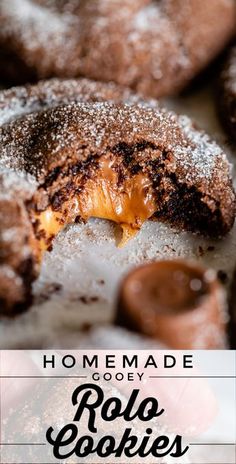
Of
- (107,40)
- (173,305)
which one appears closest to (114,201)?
(173,305)

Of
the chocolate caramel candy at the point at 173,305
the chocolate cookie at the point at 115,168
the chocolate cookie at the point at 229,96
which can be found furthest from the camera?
the chocolate cookie at the point at 229,96

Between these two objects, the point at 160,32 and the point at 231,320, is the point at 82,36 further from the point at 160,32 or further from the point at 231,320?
the point at 231,320

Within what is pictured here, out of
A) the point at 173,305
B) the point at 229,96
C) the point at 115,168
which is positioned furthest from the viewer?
the point at 229,96

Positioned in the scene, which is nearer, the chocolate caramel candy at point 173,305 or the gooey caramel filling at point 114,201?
the chocolate caramel candy at point 173,305

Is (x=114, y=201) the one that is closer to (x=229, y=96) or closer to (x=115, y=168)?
(x=115, y=168)

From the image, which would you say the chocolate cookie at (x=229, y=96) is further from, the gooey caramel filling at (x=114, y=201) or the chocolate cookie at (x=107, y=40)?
the gooey caramel filling at (x=114, y=201)

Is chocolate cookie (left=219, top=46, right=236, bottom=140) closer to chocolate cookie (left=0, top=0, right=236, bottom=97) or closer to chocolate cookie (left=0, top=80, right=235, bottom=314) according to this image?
chocolate cookie (left=0, top=0, right=236, bottom=97)

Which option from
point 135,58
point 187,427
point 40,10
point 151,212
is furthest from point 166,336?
point 40,10

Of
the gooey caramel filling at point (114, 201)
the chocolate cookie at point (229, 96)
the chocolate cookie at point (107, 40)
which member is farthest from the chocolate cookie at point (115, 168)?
the chocolate cookie at point (107, 40)
